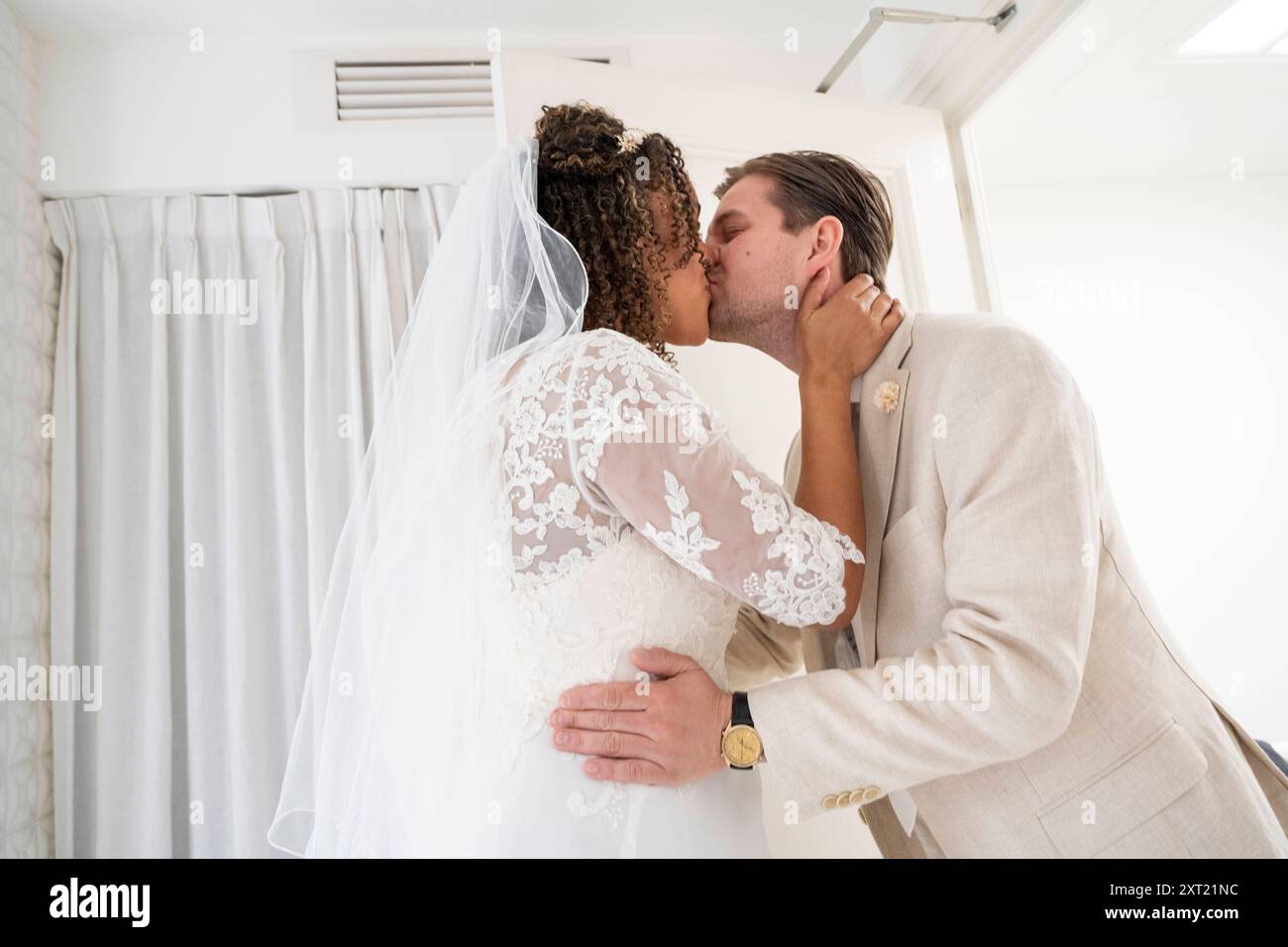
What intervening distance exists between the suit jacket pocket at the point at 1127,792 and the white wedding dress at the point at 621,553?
423 mm

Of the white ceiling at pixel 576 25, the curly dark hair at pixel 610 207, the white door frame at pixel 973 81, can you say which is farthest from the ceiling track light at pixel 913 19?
the curly dark hair at pixel 610 207

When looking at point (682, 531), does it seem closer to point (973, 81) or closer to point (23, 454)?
point (973, 81)

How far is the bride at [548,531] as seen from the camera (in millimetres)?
1249

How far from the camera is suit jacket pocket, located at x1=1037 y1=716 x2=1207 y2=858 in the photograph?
1268 mm

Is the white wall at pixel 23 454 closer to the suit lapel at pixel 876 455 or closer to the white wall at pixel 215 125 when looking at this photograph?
the white wall at pixel 215 125

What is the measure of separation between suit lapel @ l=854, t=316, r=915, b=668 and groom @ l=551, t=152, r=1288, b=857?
3 centimetres

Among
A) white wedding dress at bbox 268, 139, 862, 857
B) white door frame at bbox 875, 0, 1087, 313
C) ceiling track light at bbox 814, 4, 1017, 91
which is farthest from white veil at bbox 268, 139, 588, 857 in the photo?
white door frame at bbox 875, 0, 1087, 313

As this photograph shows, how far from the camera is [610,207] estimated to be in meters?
1.42

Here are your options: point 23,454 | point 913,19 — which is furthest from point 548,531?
point 23,454

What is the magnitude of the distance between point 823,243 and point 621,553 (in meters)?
0.71

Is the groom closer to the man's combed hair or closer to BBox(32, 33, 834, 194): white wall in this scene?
the man's combed hair
